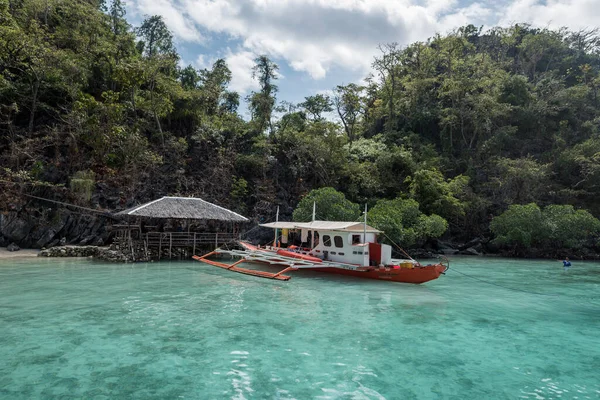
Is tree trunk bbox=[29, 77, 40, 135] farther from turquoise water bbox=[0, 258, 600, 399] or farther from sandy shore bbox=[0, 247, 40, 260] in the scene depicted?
turquoise water bbox=[0, 258, 600, 399]

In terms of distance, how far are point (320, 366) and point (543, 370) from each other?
414cm

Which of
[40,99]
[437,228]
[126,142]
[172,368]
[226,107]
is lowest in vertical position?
[172,368]

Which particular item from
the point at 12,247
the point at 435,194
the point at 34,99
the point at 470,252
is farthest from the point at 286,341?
the point at 470,252

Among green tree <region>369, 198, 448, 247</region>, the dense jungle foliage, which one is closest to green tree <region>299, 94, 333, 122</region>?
the dense jungle foliage

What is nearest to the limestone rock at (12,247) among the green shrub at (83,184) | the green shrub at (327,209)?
the green shrub at (83,184)

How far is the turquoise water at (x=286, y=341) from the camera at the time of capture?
18.7 ft

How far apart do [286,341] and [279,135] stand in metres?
26.4

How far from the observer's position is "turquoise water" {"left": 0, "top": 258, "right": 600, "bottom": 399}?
5715 mm

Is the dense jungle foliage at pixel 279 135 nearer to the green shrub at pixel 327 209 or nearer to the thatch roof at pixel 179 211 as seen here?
the green shrub at pixel 327 209

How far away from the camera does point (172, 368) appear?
6215 mm

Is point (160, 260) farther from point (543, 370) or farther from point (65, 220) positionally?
point (543, 370)

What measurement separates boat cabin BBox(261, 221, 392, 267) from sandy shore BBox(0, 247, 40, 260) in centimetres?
1514

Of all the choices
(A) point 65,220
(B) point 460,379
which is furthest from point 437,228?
(A) point 65,220

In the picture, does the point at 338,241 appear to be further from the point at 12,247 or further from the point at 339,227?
the point at 12,247
